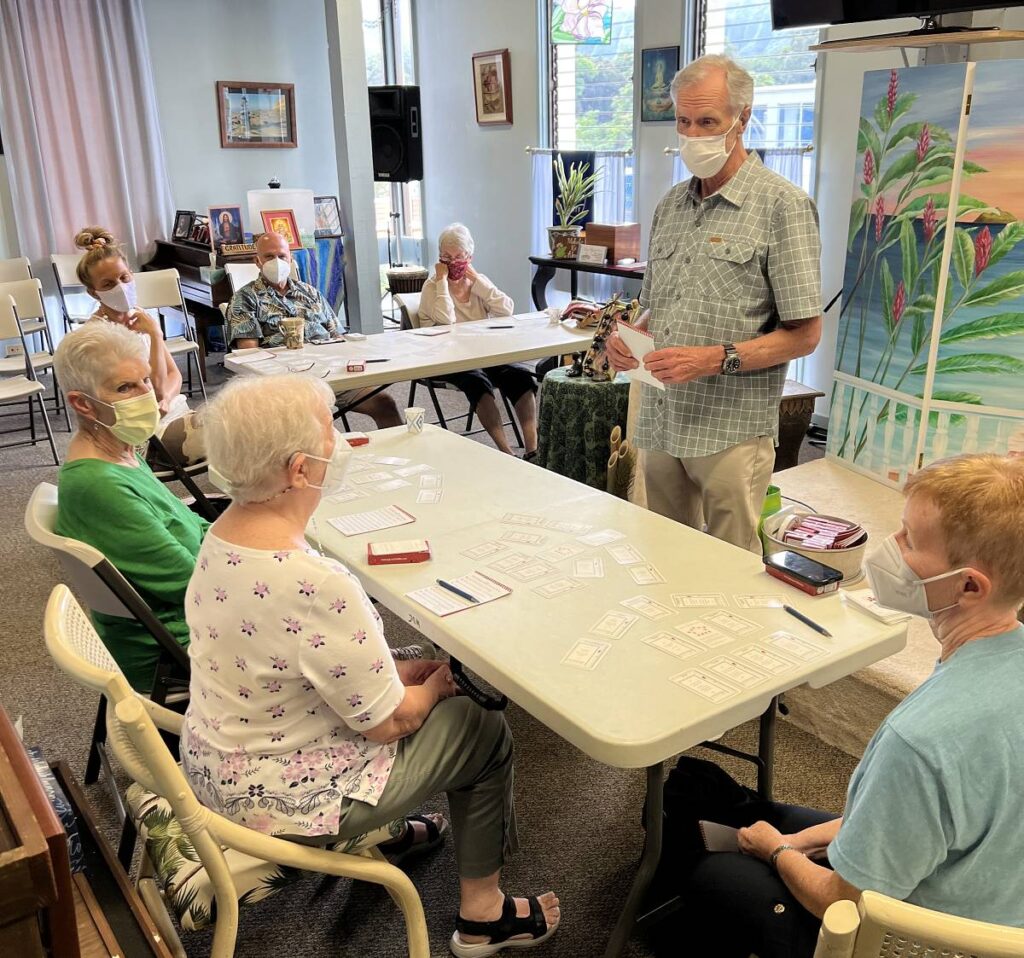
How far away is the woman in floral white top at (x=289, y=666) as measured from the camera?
144 cm

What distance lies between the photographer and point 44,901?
84 cm

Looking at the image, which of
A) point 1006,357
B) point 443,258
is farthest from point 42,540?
point 443,258

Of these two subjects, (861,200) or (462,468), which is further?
(861,200)

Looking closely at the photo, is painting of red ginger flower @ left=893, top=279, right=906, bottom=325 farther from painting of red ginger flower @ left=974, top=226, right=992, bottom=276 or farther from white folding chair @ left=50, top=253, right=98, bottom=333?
white folding chair @ left=50, top=253, right=98, bottom=333

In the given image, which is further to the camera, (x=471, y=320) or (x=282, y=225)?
(x=282, y=225)

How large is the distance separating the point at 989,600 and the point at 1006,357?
2509 millimetres

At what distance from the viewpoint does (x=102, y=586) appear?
196 centimetres

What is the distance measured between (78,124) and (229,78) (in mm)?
1333

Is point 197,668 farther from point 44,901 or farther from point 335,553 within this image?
point 44,901

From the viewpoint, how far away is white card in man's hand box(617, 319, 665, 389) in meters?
2.53

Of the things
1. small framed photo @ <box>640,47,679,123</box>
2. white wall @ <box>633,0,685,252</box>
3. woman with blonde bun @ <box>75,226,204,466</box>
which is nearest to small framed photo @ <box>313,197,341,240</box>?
white wall @ <box>633,0,685,252</box>

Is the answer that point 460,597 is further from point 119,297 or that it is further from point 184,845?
point 119,297

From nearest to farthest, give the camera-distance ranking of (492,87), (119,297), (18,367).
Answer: (119,297), (18,367), (492,87)

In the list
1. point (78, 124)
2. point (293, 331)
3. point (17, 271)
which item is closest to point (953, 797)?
point (293, 331)
